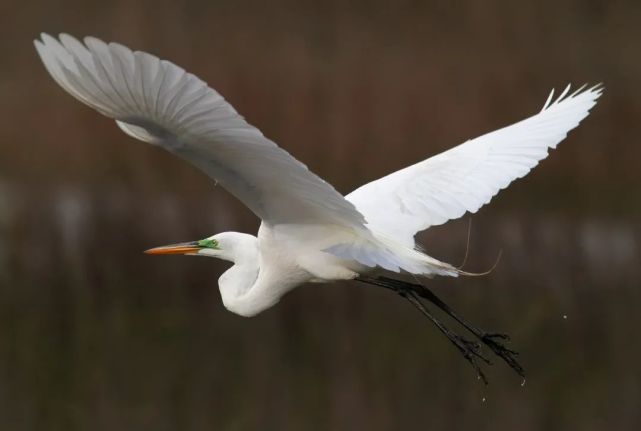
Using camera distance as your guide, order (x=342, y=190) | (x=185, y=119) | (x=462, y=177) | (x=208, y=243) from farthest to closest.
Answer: (x=342, y=190) < (x=208, y=243) < (x=462, y=177) < (x=185, y=119)

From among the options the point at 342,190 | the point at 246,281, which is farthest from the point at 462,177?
the point at 342,190

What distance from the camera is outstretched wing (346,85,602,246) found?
422cm

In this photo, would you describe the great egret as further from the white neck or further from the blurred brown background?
the blurred brown background

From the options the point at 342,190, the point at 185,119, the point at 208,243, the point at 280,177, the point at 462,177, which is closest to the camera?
the point at 185,119

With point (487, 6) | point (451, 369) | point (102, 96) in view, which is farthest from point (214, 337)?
point (102, 96)

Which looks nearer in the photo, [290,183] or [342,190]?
[290,183]

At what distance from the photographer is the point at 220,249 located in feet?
14.6

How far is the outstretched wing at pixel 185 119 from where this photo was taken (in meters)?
3.14

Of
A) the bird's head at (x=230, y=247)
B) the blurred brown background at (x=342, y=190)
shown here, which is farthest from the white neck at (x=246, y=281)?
the blurred brown background at (x=342, y=190)

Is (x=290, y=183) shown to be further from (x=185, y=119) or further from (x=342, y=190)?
(x=342, y=190)

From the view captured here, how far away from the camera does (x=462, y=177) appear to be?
14.1 ft

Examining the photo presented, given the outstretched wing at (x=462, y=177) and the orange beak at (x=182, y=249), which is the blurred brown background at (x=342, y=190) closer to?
the orange beak at (x=182, y=249)

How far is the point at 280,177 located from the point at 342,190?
116 inches

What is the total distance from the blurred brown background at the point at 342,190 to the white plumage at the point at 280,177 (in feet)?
6.87
